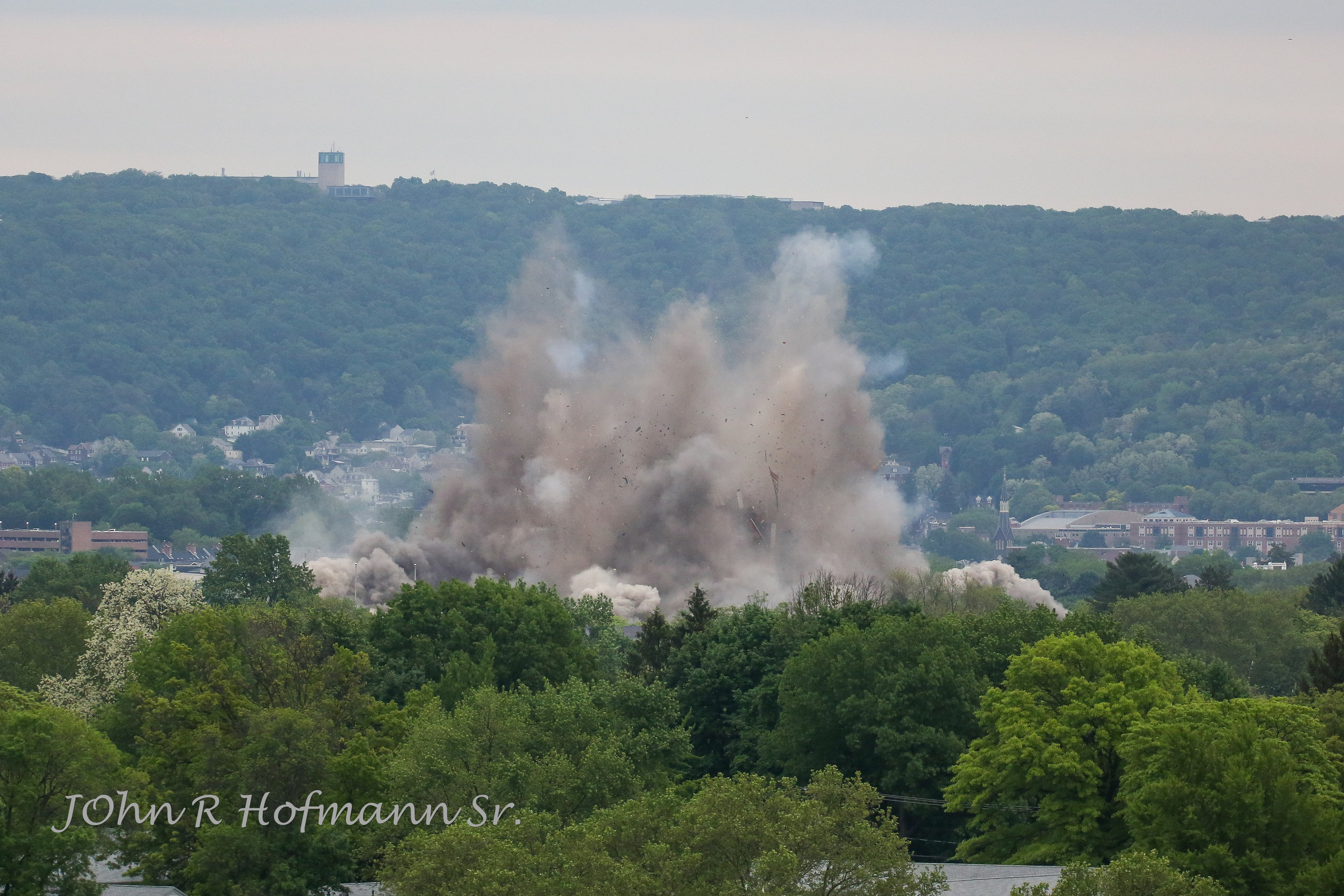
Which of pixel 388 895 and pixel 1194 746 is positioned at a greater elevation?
pixel 1194 746

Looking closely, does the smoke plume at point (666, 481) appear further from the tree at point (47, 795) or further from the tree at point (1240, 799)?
the tree at point (1240, 799)

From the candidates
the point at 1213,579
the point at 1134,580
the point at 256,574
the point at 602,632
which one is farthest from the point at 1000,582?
the point at 256,574

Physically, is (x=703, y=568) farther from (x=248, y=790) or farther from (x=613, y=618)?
(x=248, y=790)

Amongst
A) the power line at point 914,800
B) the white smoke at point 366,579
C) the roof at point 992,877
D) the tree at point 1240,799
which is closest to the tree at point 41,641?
the white smoke at point 366,579

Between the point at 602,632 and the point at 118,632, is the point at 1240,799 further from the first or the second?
the point at 602,632


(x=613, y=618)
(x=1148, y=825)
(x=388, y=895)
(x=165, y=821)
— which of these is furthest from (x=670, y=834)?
(x=613, y=618)

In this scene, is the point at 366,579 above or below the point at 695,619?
below

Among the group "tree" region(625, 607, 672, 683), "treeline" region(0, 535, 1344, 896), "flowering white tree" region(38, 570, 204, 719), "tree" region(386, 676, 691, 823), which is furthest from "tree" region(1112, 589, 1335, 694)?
"flowering white tree" region(38, 570, 204, 719)
